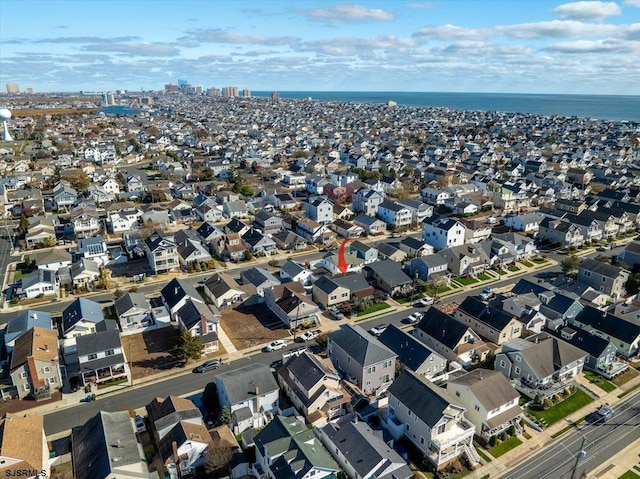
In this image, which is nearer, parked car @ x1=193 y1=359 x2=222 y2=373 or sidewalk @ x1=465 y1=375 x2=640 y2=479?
sidewalk @ x1=465 y1=375 x2=640 y2=479

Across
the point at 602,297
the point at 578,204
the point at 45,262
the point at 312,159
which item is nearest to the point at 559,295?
the point at 602,297

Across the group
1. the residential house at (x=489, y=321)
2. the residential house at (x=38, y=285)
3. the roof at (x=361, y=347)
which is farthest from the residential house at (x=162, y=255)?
the residential house at (x=489, y=321)

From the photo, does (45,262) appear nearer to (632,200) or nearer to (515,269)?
(515,269)

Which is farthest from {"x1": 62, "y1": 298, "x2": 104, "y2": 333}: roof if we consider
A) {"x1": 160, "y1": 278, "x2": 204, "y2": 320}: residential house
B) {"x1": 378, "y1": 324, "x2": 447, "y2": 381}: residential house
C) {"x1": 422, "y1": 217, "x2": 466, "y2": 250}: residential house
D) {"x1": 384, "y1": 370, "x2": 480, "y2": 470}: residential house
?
{"x1": 422, "y1": 217, "x2": 466, "y2": 250}: residential house

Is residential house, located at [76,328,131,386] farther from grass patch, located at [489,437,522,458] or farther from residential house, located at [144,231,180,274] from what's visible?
grass patch, located at [489,437,522,458]

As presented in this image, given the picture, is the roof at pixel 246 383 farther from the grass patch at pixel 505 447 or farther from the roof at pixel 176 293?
the grass patch at pixel 505 447

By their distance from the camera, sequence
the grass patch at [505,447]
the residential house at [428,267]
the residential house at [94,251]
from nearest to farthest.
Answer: the grass patch at [505,447], the residential house at [428,267], the residential house at [94,251]
